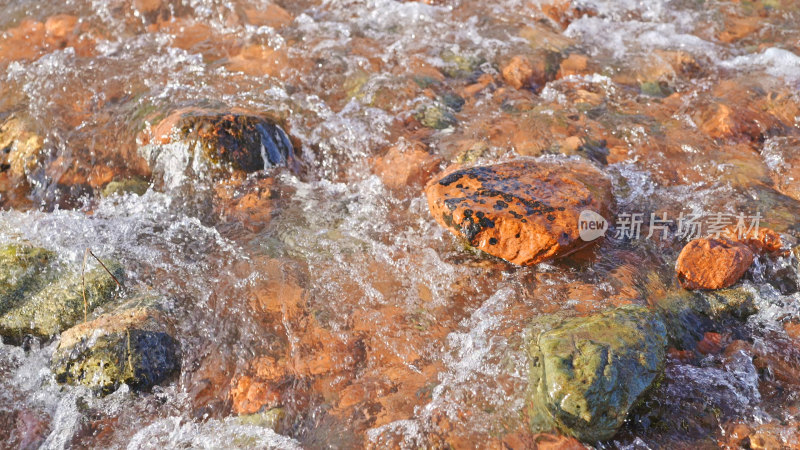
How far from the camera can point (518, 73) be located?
Answer: 16.6 feet

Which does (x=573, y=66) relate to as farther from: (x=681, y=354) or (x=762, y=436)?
(x=762, y=436)

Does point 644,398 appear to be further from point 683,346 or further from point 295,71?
point 295,71

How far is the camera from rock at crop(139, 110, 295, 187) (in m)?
4.06

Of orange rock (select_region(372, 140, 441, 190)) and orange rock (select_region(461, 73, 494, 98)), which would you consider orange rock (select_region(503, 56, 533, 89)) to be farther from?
orange rock (select_region(372, 140, 441, 190))

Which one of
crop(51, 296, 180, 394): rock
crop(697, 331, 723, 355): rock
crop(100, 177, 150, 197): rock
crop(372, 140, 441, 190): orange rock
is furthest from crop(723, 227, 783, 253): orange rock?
crop(100, 177, 150, 197): rock

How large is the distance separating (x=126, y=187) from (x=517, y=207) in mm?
2777

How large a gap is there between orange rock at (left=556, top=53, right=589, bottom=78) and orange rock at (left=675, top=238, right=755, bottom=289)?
2.31 metres

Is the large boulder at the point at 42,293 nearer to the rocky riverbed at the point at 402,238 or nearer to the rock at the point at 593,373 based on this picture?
the rocky riverbed at the point at 402,238

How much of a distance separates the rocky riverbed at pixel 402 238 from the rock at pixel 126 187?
2 centimetres

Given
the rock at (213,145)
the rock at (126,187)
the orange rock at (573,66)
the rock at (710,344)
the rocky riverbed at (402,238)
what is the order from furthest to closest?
the orange rock at (573,66), the rock at (126,187), the rock at (213,145), the rock at (710,344), the rocky riverbed at (402,238)

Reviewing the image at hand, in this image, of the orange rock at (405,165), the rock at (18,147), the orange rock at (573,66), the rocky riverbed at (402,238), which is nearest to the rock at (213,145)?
the rocky riverbed at (402,238)

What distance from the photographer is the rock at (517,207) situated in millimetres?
3270

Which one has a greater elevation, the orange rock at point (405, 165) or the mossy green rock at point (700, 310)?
the orange rock at point (405, 165)

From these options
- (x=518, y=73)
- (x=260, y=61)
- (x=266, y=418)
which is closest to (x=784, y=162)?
(x=518, y=73)
